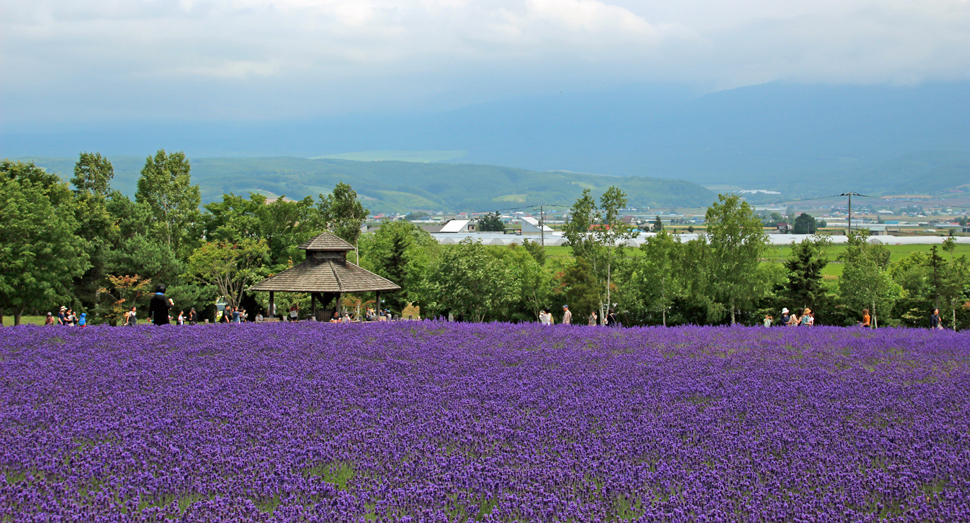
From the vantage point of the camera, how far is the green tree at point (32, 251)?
39906 mm

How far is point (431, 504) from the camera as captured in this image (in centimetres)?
689

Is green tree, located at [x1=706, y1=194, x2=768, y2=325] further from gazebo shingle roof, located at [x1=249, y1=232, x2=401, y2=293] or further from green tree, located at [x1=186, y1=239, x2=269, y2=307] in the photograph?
green tree, located at [x1=186, y1=239, x2=269, y2=307]

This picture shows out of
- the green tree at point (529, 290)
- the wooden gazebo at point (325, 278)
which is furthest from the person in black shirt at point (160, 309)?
the green tree at point (529, 290)

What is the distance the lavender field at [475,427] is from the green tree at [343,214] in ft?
147

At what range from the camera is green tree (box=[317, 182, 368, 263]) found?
194 feet

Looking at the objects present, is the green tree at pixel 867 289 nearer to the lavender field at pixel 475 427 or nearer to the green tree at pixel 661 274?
the green tree at pixel 661 274

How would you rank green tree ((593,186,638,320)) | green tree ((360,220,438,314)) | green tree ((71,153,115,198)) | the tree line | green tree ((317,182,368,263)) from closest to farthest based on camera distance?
the tree line < green tree ((593,186,638,320)) < green tree ((360,220,438,314)) < green tree ((317,182,368,263)) < green tree ((71,153,115,198))

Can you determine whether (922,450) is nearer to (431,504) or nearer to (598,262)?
(431,504)

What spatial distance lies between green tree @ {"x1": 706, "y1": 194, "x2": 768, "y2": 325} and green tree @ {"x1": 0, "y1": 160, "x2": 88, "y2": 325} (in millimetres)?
40041

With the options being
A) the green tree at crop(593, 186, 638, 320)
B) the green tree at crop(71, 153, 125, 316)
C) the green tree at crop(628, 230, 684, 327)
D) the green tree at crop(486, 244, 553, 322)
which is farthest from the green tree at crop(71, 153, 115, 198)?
the green tree at crop(628, 230, 684, 327)

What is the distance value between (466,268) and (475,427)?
121ft

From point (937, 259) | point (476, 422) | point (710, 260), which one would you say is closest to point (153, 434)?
point (476, 422)

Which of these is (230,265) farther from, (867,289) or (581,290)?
(867,289)

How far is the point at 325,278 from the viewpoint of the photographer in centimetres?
2781
